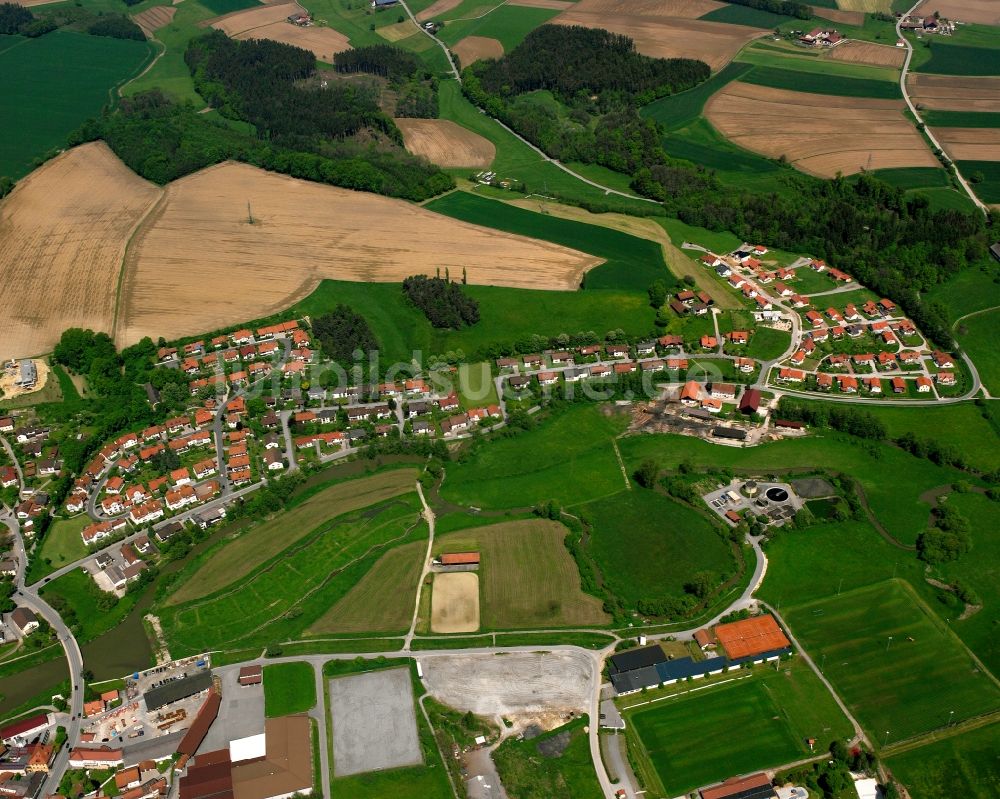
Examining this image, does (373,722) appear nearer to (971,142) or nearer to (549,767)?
(549,767)

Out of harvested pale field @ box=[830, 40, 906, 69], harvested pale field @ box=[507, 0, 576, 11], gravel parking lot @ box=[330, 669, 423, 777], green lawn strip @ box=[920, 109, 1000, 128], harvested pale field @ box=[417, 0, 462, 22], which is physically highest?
harvested pale field @ box=[507, 0, 576, 11]

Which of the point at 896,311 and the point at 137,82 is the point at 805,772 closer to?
the point at 896,311

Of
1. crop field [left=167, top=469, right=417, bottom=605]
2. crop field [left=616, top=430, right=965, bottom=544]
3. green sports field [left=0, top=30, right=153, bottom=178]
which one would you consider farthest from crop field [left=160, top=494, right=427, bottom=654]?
green sports field [left=0, top=30, right=153, bottom=178]

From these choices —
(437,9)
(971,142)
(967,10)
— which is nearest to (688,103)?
(971,142)

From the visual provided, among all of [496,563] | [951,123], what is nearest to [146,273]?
[496,563]

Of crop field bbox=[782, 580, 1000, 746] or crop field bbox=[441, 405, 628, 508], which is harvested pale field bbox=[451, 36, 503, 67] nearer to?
crop field bbox=[441, 405, 628, 508]

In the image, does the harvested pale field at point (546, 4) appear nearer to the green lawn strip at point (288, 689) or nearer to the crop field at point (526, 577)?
the crop field at point (526, 577)

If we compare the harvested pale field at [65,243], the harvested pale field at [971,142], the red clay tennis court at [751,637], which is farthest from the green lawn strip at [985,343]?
the harvested pale field at [65,243]
